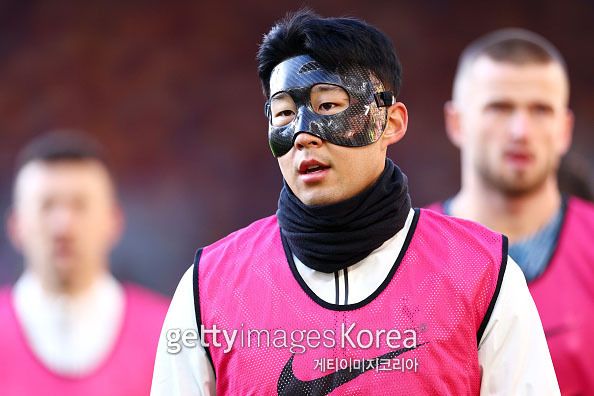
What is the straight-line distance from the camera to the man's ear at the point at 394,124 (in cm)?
229

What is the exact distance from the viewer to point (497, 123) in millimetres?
3979

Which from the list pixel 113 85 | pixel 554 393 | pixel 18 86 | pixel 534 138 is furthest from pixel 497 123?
pixel 18 86

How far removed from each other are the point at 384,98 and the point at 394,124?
0.30ft

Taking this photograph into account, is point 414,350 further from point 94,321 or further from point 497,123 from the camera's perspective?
point 94,321

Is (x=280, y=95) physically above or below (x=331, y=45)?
below

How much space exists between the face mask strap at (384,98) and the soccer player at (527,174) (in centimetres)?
165

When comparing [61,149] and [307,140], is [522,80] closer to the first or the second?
[307,140]

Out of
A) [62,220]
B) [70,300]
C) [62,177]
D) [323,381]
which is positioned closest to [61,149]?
[62,177]

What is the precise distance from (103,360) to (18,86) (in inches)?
73.2

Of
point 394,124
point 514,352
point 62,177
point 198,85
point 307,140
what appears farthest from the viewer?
point 198,85

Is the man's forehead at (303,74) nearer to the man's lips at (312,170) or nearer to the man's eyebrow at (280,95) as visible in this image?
the man's eyebrow at (280,95)

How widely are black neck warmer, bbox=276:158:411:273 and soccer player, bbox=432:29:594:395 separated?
166cm

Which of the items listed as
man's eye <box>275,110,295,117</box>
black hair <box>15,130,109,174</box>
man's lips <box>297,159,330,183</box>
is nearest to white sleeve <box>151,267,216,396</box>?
man's lips <box>297,159,330,183</box>

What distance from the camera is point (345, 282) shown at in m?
2.17
